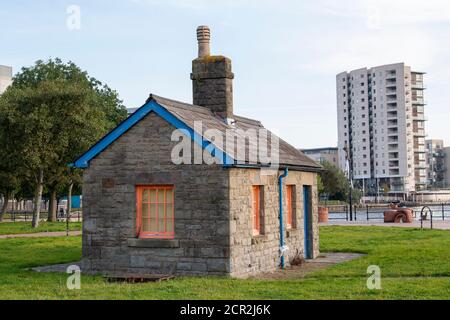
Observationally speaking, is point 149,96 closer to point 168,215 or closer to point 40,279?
point 168,215

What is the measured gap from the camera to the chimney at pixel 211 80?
16.8 m

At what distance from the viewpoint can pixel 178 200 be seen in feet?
46.2

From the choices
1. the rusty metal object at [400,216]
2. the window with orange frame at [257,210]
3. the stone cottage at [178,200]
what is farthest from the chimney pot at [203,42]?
the rusty metal object at [400,216]

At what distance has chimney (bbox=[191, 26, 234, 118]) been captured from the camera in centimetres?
1683

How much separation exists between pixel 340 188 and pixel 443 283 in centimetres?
8830

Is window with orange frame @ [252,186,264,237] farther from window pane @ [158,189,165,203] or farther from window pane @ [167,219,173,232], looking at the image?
window pane @ [158,189,165,203]

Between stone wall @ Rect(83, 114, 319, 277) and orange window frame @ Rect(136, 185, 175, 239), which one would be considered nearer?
stone wall @ Rect(83, 114, 319, 277)

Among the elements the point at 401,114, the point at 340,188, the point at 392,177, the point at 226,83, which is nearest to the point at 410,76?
the point at 401,114

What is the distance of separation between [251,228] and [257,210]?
836 millimetres

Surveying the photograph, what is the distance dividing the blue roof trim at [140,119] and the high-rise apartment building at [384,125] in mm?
115842

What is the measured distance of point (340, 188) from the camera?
9875 centimetres

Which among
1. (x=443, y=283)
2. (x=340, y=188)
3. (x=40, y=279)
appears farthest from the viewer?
(x=340, y=188)

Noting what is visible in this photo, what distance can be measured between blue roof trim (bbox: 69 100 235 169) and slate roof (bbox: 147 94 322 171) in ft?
0.36

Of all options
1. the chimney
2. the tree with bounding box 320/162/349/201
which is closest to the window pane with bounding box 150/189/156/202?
the chimney
